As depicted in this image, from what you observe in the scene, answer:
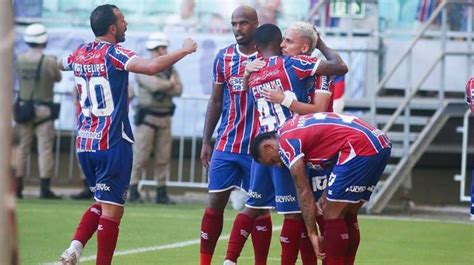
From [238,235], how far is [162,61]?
1881mm

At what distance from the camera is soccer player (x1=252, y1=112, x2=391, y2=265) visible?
9.23 meters

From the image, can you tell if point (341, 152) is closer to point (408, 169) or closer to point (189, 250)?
point (189, 250)

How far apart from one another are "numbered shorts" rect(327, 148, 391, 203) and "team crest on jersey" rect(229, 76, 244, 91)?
5.20ft

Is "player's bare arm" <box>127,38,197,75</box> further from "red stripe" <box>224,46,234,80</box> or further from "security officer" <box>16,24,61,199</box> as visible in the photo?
"security officer" <box>16,24,61,199</box>

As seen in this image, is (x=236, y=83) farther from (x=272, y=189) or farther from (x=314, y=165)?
(x=314, y=165)

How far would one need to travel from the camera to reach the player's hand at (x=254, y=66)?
1032cm

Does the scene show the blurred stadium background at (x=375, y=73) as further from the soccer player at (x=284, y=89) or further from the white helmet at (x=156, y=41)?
the soccer player at (x=284, y=89)

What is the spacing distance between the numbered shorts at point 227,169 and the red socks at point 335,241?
4.85ft

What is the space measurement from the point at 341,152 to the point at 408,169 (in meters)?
9.27

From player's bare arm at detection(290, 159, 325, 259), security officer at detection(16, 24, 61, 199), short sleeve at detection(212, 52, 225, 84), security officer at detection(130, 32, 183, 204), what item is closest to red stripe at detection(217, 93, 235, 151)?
short sleeve at detection(212, 52, 225, 84)

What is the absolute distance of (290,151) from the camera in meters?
9.16

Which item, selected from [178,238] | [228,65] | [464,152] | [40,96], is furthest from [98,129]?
[464,152]

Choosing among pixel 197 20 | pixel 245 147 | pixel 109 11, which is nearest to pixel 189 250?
pixel 245 147

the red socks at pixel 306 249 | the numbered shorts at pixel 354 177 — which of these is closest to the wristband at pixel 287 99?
the numbered shorts at pixel 354 177
